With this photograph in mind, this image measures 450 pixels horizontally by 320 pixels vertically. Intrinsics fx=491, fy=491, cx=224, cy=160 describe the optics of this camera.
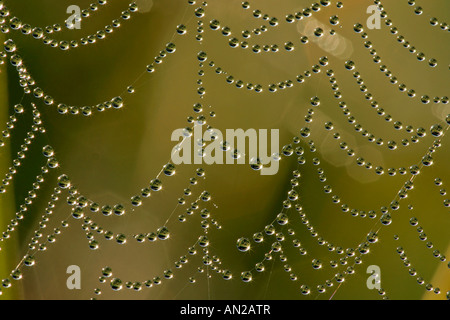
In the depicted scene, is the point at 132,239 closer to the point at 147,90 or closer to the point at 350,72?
the point at 147,90

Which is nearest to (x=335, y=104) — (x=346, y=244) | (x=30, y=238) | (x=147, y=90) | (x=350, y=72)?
(x=350, y=72)

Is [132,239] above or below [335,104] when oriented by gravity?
below
